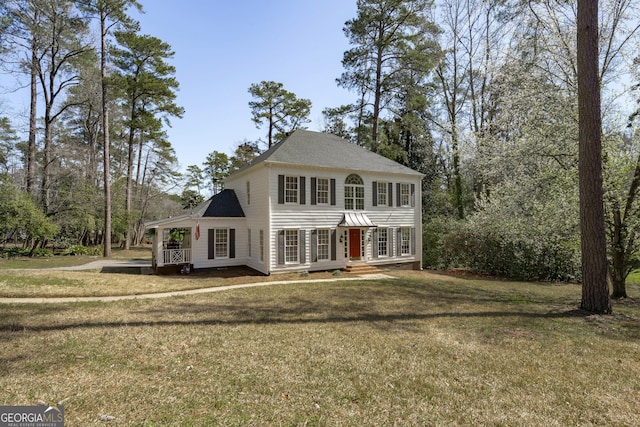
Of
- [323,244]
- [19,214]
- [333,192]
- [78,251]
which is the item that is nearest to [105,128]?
[19,214]

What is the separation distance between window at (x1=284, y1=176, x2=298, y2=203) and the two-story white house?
41mm

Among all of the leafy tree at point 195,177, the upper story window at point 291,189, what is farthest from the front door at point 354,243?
the leafy tree at point 195,177

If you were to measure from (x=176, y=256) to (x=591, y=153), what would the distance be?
17.2 m

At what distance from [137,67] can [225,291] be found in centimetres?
2494

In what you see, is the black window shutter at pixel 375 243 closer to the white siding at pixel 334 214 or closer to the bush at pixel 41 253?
the white siding at pixel 334 214

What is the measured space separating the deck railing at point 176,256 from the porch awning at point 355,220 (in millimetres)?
8388

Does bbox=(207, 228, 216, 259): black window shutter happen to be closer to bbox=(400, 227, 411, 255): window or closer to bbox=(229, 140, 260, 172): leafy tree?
bbox=(400, 227, 411, 255): window

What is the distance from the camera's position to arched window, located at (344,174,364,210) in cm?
1711

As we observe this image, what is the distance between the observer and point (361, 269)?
16734mm

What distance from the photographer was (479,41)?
2347cm

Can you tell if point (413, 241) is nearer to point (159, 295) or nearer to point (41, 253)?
point (159, 295)

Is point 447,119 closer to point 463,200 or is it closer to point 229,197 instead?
point 463,200

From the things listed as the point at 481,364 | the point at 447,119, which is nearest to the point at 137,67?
the point at 447,119

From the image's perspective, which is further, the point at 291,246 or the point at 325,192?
the point at 325,192
